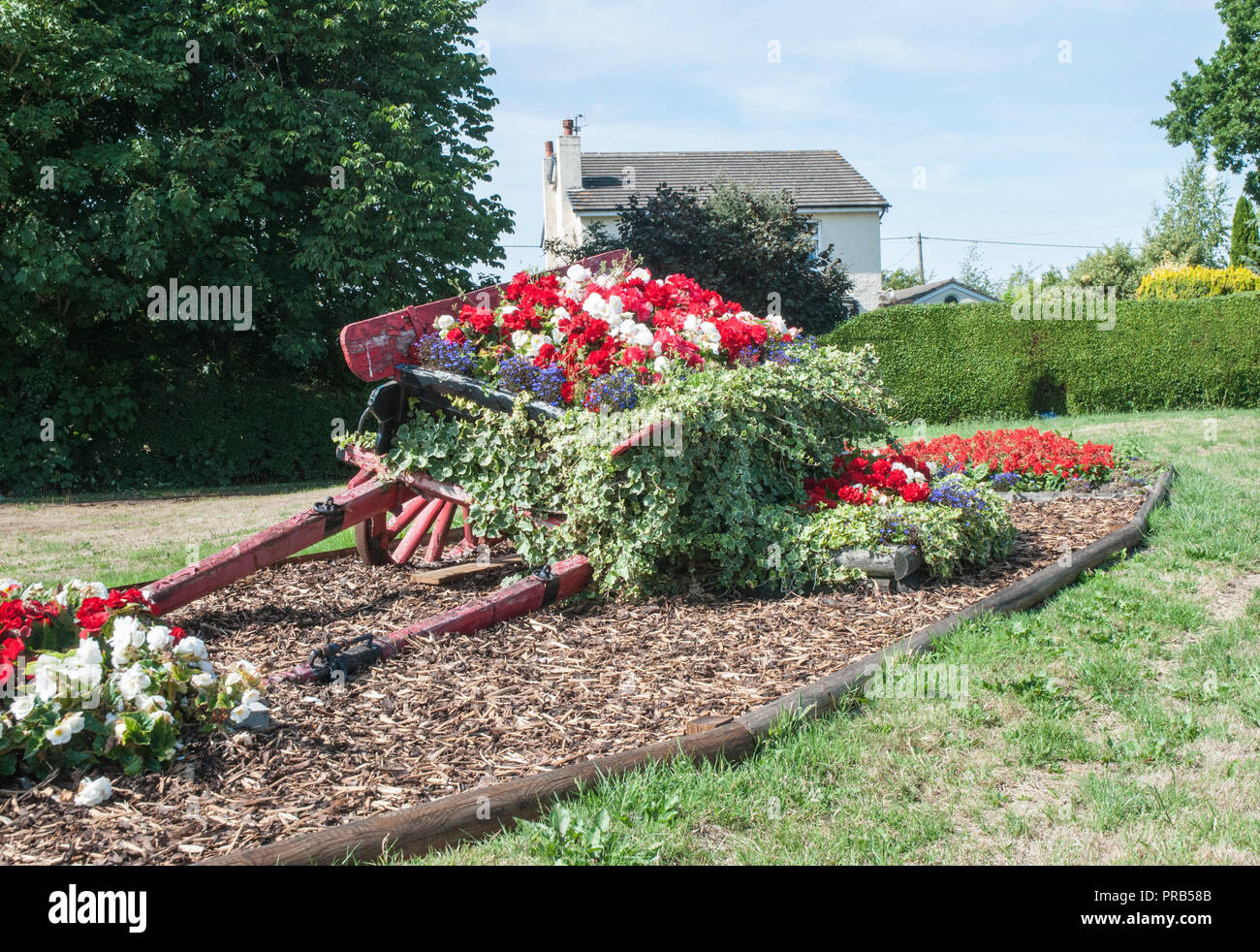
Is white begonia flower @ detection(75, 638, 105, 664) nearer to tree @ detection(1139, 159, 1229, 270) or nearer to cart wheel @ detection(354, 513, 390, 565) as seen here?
cart wheel @ detection(354, 513, 390, 565)

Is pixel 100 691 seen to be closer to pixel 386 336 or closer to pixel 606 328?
pixel 386 336

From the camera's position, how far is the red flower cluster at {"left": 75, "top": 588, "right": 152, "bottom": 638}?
329 cm

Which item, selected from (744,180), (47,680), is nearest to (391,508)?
(47,680)

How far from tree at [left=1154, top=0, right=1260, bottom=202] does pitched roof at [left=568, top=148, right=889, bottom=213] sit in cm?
1148

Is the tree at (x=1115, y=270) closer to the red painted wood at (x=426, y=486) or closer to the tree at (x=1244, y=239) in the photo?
the tree at (x=1244, y=239)

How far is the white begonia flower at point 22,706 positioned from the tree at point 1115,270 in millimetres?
35539

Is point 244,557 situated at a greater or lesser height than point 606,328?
lesser

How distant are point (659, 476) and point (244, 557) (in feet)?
6.62

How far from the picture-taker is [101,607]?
3.42m

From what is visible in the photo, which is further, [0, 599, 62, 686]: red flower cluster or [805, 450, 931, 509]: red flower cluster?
[805, 450, 931, 509]: red flower cluster

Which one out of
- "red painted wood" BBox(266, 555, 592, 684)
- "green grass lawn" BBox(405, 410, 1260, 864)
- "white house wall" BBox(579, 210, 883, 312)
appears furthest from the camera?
"white house wall" BBox(579, 210, 883, 312)

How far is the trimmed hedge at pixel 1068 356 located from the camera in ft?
59.0

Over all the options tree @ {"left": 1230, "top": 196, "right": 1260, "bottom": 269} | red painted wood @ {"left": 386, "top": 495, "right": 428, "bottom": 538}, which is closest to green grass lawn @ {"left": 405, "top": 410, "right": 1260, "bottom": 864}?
red painted wood @ {"left": 386, "top": 495, "right": 428, "bottom": 538}

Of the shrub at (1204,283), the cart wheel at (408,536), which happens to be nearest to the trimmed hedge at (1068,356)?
the shrub at (1204,283)
